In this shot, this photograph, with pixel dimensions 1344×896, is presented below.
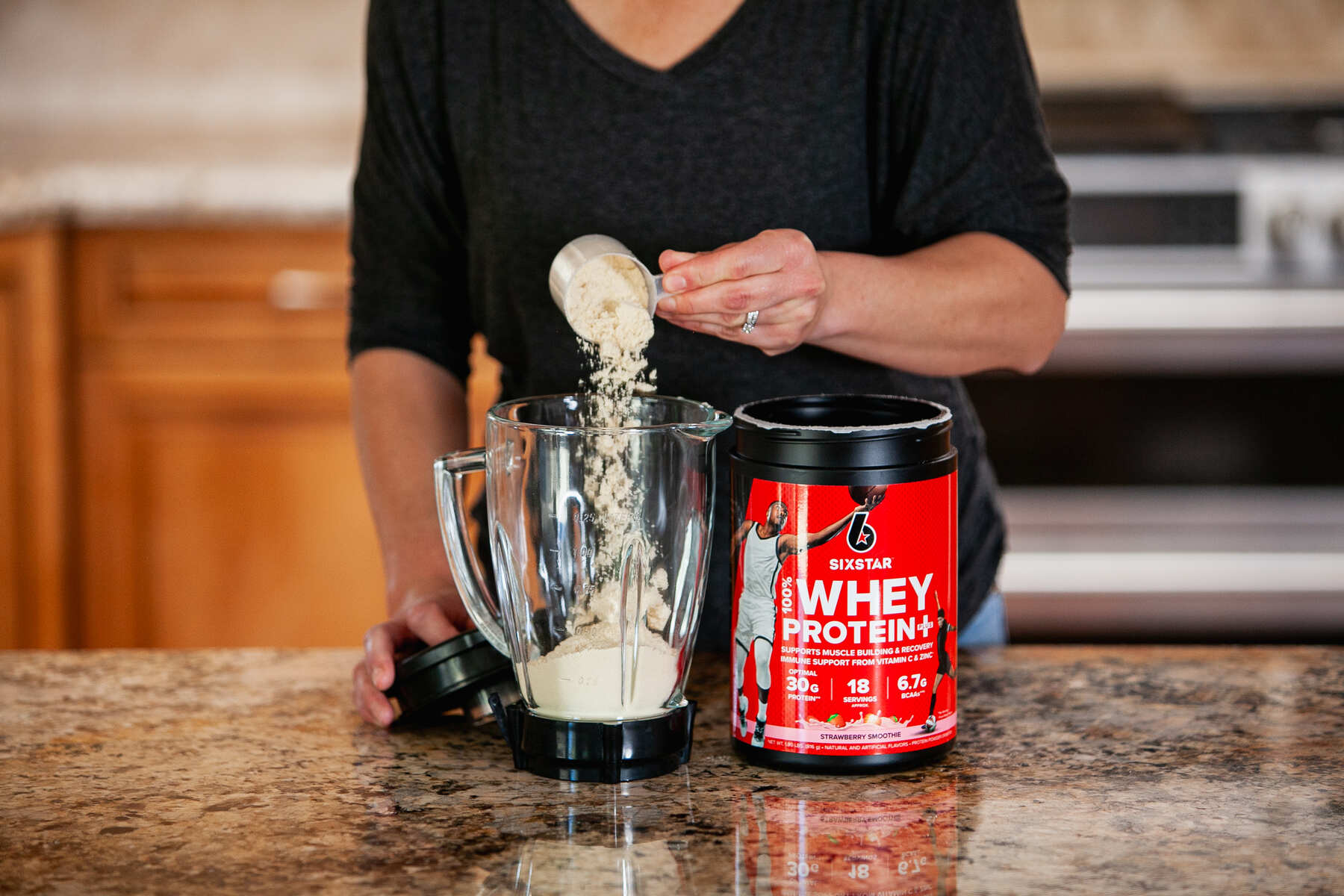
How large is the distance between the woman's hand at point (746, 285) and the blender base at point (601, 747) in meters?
0.19

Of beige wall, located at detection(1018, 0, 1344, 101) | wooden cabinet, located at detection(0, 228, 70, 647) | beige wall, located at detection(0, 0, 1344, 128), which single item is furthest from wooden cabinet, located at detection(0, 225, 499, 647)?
beige wall, located at detection(1018, 0, 1344, 101)

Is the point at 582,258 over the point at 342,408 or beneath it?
over

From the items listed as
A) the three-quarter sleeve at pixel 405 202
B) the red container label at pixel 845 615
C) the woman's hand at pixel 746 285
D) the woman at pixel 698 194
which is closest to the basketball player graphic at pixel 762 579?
the red container label at pixel 845 615

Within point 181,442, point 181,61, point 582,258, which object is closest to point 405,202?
point 582,258

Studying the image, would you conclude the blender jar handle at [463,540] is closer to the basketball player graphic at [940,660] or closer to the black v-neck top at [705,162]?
the basketball player graphic at [940,660]

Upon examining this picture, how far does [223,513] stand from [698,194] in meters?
1.31

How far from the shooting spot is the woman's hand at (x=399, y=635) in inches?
28.3

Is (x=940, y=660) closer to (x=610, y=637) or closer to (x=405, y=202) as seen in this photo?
(x=610, y=637)

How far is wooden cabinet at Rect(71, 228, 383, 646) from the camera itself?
2012 mm

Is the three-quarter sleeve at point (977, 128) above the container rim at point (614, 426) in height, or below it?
above

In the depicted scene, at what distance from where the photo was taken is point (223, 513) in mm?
2070

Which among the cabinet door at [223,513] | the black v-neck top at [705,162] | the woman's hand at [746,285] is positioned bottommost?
the cabinet door at [223,513]

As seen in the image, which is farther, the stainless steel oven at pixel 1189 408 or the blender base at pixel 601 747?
the stainless steel oven at pixel 1189 408

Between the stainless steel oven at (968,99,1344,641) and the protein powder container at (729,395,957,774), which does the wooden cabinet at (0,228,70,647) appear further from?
the protein powder container at (729,395,957,774)
